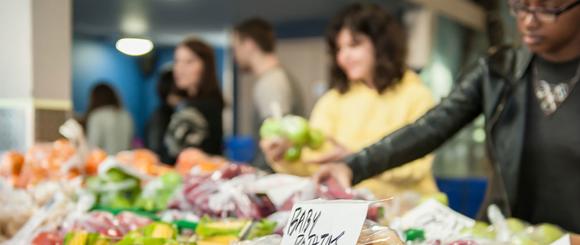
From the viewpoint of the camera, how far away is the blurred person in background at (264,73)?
2.95m

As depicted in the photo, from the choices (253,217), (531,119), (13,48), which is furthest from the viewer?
(13,48)

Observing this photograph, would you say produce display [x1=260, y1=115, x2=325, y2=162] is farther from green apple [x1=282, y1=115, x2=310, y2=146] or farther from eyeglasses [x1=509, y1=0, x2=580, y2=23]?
eyeglasses [x1=509, y1=0, x2=580, y2=23]

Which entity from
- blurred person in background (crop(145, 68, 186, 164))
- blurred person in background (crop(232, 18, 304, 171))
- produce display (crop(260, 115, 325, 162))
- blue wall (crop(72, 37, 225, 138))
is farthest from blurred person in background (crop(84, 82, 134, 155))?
blue wall (crop(72, 37, 225, 138))

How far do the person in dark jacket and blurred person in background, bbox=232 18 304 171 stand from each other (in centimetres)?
98

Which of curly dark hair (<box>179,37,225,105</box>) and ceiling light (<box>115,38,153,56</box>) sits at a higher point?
ceiling light (<box>115,38,153,56</box>)

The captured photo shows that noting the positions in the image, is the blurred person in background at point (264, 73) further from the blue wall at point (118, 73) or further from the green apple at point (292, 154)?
the blue wall at point (118, 73)

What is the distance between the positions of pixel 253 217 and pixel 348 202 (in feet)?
1.92

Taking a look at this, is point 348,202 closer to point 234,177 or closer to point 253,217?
point 253,217

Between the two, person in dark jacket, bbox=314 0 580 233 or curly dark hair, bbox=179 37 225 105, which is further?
curly dark hair, bbox=179 37 225 105

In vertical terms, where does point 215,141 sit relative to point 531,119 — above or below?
below

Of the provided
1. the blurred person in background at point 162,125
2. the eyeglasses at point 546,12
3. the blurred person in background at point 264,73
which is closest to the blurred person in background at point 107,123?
the blurred person in background at point 162,125

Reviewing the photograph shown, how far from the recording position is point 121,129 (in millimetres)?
4816

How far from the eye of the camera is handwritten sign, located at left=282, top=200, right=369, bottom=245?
77 cm

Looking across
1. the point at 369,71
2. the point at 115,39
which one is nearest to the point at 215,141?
the point at 369,71
